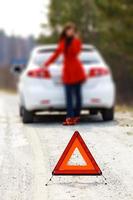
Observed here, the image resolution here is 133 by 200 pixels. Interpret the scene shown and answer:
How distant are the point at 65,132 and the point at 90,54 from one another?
2772 mm

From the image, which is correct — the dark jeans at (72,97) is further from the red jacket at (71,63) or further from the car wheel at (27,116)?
the car wheel at (27,116)

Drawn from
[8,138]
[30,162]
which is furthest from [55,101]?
[30,162]

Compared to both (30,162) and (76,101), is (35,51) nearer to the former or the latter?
(76,101)

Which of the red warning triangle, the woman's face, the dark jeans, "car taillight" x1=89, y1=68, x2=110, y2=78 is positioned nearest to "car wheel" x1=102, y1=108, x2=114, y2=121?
the dark jeans

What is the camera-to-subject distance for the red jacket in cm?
1396

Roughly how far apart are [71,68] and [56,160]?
5066mm

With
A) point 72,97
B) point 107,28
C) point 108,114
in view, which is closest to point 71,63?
point 72,97

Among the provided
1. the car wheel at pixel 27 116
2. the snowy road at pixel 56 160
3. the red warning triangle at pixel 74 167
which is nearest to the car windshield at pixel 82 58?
the car wheel at pixel 27 116

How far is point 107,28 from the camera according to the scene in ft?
130

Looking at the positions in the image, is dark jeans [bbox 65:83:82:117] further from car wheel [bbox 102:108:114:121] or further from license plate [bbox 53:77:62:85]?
car wheel [bbox 102:108:114:121]

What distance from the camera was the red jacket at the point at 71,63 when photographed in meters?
14.0

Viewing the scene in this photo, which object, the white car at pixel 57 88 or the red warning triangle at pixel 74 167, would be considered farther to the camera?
the white car at pixel 57 88

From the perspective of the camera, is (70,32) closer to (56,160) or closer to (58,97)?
(58,97)

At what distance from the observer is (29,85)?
1421 centimetres
